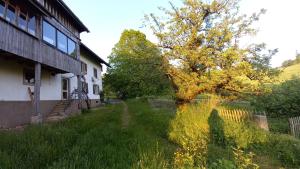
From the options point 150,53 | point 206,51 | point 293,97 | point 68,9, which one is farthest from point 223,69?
point 68,9

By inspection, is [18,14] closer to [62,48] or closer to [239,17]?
[62,48]

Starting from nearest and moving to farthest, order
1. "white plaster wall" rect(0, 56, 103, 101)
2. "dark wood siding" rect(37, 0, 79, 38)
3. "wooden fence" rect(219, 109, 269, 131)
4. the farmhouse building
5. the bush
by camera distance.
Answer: the farmhouse building
"white plaster wall" rect(0, 56, 103, 101)
"wooden fence" rect(219, 109, 269, 131)
the bush
"dark wood siding" rect(37, 0, 79, 38)

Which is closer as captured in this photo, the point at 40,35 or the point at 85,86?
the point at 40,35

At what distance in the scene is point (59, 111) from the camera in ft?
56.5

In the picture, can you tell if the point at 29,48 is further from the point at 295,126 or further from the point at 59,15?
the point at 295,126

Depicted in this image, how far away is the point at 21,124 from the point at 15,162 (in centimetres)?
903

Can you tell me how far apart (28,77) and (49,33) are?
9.35 ft

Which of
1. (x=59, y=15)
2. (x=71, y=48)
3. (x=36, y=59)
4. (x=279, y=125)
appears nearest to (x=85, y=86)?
(x=71, y=48)

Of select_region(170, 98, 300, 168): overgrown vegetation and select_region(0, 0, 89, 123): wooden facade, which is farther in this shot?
select_region(0, 0, 89, 123): wooden facade

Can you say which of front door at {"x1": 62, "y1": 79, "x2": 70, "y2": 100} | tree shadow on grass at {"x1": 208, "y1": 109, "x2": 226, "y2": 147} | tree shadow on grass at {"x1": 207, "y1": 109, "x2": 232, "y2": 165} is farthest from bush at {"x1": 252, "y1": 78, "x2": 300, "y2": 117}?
front door at {"x1": 62, "y1": 79, "x2": 70, "y2": 100}

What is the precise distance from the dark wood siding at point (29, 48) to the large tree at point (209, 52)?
229 inches

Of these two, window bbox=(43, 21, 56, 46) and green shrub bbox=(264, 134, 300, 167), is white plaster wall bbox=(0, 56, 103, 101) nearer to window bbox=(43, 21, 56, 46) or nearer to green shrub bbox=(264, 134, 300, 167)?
window bbox=(43, 21, 56, 46)

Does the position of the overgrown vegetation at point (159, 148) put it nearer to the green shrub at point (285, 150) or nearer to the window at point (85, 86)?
the green shrub at point (285, 150)

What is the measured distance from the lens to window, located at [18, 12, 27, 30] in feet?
40.2
